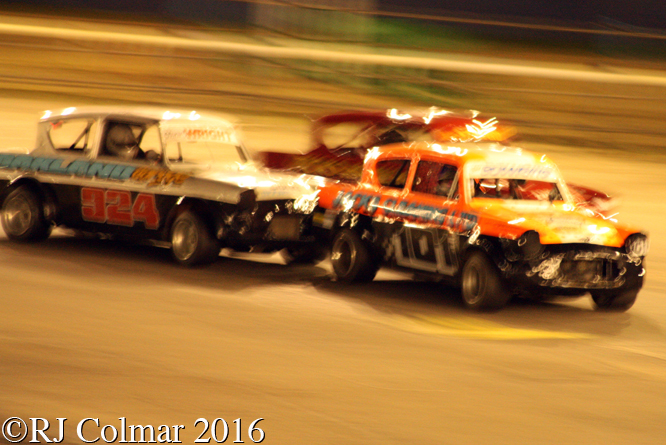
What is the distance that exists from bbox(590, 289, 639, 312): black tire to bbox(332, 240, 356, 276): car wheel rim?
2199mm

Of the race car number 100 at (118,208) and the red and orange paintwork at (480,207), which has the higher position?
the red and orange paintwork at (480,207)

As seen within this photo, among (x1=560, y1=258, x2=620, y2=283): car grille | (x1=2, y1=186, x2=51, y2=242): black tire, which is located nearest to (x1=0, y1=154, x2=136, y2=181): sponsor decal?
(x1=2, y1=186, x2=51, y2=242): black tire

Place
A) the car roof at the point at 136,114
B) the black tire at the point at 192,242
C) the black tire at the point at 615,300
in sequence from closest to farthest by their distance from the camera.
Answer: the black tire at the point at 615,300 → the black tire at the point at 192,242 → the car roof at the point at 136,114

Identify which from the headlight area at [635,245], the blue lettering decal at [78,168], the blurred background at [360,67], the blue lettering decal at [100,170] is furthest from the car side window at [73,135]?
the blurred background at [360,67]

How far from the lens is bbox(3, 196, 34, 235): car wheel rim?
36.9ft

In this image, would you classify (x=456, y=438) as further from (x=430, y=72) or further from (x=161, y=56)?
(x=161, y=56)

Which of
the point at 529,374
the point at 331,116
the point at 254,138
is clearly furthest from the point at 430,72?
the point at 529,374

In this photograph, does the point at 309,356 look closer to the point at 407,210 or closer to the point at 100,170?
the point at 407,210

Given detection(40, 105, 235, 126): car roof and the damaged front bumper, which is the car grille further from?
detection(40, 105, 235, 126): car roof

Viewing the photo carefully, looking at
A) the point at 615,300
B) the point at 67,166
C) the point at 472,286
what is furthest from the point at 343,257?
the point at 67,166

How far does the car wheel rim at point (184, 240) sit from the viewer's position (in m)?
10.2

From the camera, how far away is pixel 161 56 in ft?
103

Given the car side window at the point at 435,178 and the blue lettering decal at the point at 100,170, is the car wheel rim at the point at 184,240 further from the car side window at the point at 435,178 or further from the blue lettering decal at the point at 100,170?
the car side window at the point at 435,178

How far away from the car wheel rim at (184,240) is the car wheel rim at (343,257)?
4.26ft
